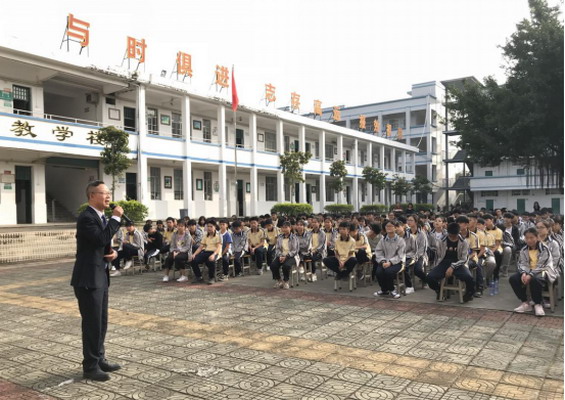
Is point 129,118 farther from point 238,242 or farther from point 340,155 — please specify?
point 340,155

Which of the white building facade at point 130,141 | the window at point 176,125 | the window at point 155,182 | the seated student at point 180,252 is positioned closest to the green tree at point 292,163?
the white building facade at point 130,141

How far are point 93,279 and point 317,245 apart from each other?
19.6 feet

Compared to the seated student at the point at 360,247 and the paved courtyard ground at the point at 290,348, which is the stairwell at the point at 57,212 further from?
the seated student at the point at 360,247

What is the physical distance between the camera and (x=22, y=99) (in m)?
18.4

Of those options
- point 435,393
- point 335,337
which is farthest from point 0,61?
point 435,393

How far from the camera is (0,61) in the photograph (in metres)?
16.2

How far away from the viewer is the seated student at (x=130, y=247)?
10905 millimetres

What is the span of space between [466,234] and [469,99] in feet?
40.8

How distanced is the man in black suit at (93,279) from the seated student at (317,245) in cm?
566

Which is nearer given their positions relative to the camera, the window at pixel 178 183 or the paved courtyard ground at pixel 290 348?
the paved courtyard ground at pixel 290 348

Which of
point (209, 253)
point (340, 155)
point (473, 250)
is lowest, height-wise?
→ point (209, 253)

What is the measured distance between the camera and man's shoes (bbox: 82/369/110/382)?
407 cm

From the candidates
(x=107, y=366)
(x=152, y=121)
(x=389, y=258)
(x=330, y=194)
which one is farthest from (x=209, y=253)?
(x=330, y=194)

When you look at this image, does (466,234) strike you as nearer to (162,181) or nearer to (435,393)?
(435,393)
